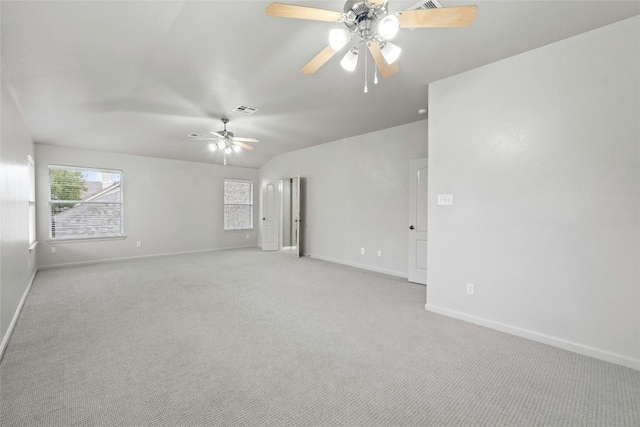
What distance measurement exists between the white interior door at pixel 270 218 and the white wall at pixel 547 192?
543 centimetres

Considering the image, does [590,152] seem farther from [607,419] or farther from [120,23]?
[120,23]

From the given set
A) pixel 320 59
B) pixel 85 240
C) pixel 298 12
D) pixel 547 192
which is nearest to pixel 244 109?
pixel 320 59

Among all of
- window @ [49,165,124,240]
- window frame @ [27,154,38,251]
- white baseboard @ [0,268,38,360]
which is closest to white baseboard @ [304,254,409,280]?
window @ [49,165,124,240]

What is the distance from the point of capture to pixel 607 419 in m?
1.77

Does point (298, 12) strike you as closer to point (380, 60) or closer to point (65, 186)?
point (380, 60)

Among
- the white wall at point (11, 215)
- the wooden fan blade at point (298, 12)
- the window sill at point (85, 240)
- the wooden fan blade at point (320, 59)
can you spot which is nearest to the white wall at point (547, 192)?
the wooden fan blade at point (320, 59)

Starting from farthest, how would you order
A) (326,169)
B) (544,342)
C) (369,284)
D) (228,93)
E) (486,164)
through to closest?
1. (326,169)
2. (369,284)
3. (228,93)
4. (486,164)
5. (544,342)

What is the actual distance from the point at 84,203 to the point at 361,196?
5982 millimetres

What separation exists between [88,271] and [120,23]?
200 inches

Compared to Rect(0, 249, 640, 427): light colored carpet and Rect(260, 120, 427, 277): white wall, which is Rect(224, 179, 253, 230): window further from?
Rect(0, 249, 640, 427): light colored carpet

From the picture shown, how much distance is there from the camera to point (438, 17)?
1.69 meters

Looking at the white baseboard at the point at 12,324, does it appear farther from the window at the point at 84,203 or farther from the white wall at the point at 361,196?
the white wall at the point at 361,196

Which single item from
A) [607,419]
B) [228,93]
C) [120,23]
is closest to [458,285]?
[607,419]

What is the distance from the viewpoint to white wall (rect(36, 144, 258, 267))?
229 inches
